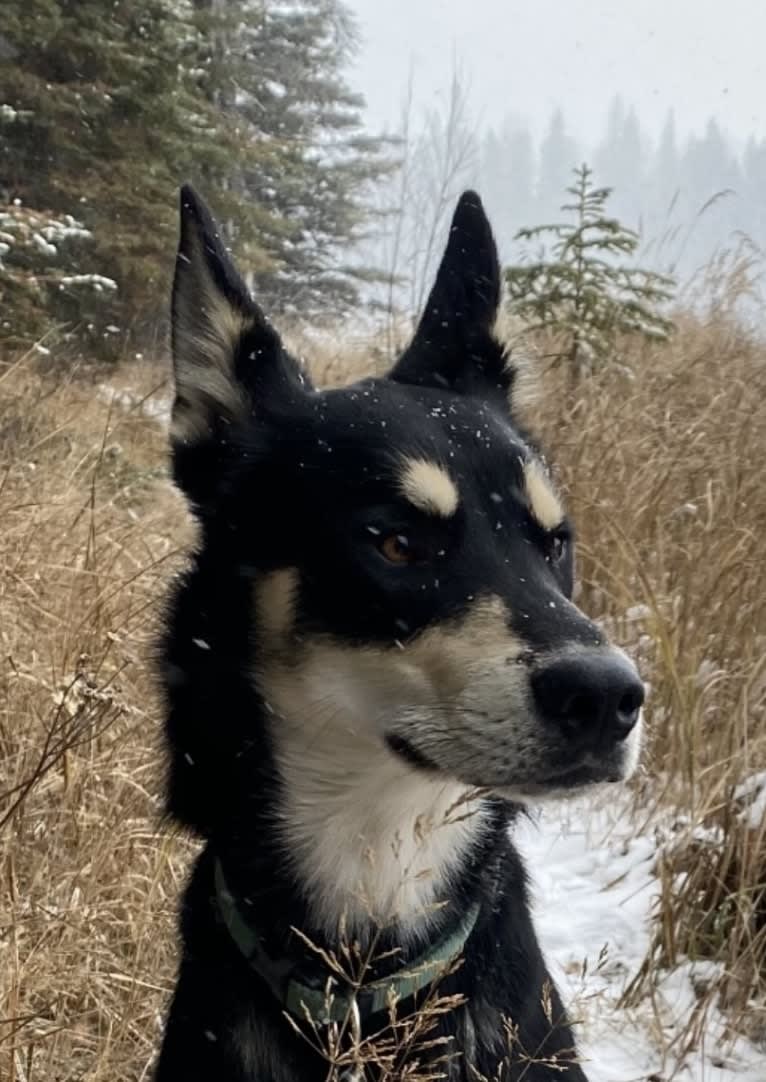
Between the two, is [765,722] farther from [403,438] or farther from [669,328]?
[669,328]

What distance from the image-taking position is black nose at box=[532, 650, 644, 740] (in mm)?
1613

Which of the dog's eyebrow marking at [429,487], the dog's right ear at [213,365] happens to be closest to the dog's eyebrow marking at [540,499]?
the dog's eyebrow marking at [429,487]

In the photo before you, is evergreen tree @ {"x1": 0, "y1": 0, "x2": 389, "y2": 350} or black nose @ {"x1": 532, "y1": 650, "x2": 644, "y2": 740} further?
evergreen tree @ {"x1": 0, "y1": 0, "x2": 389, "y2": 350}

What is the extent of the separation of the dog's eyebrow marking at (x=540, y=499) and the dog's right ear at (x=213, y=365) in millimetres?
543

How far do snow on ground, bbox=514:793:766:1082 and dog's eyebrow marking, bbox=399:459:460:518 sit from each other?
805 mm

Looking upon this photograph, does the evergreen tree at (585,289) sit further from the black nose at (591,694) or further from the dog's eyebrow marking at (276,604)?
the black nose at (591,694)

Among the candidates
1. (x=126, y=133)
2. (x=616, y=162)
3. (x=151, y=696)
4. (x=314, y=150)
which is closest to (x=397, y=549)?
(x=151, y=696)

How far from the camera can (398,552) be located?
1929mm

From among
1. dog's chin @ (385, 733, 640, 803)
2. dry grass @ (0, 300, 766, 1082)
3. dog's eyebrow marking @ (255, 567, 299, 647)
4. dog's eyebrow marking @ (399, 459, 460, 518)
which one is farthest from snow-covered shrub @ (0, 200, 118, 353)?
dog's chin @ (385, 733, 640, 803)

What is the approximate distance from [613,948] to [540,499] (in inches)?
70.6

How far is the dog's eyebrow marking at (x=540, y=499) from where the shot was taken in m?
2.10

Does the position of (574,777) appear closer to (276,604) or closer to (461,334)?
(276,604)

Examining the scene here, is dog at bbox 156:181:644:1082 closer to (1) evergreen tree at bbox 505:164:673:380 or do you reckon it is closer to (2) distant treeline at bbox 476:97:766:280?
(1) evergreen tree at bbox 505:164:673:380

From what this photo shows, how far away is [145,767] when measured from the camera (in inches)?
128
